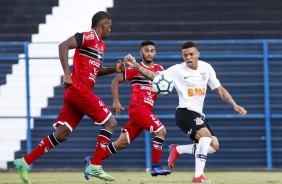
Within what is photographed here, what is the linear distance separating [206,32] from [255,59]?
1.39 meters

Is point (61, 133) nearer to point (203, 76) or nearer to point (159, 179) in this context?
point (203, 76)

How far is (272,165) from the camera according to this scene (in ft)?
57.3

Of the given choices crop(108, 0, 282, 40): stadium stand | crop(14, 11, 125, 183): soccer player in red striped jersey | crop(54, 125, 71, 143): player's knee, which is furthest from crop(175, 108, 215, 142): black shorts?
crop(108, 0, 282, 40): stadium stand

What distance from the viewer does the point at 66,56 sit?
37.1 feet

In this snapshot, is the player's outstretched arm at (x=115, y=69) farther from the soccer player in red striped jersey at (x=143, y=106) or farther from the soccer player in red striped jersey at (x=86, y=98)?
the soccer player in red striped jersey at (x=143, y=106)

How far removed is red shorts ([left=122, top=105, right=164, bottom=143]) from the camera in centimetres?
1361

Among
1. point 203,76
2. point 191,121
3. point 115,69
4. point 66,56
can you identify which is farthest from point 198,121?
point 66,56

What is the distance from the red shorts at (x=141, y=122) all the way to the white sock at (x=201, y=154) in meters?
1.89

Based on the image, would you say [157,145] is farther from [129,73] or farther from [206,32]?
[206,32]

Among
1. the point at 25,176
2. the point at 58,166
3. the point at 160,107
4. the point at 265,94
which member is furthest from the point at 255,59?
the point at 25,176

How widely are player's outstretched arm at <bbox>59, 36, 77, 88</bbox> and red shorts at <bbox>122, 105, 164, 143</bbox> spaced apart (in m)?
2.43

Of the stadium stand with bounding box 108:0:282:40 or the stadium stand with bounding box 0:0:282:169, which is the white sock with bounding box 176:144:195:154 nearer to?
the stadium stand with bounding box 0:0:282:169

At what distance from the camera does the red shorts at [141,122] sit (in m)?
13.6

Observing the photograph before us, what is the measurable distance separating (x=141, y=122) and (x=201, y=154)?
2206 mm
